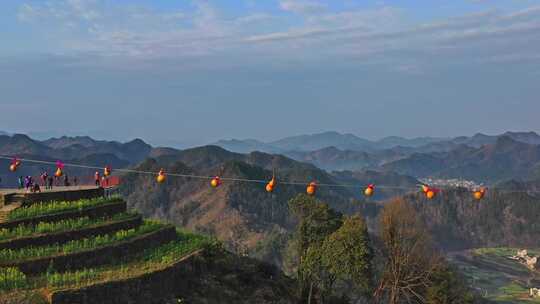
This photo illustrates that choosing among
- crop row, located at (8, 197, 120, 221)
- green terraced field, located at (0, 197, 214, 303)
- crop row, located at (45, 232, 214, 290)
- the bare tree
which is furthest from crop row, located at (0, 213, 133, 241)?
the bare tree

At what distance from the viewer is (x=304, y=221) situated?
4866 cm

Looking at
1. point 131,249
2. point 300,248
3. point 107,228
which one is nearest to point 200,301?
point 131,249

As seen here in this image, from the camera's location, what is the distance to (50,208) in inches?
1247

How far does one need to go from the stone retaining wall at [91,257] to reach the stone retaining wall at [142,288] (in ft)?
9.49

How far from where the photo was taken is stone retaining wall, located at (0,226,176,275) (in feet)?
85.6

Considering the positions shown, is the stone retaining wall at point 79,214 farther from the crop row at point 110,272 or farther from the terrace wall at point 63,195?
the crop row at point 110,272

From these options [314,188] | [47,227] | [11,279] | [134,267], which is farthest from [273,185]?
[11,279]

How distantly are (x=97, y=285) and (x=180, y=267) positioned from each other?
6.35m

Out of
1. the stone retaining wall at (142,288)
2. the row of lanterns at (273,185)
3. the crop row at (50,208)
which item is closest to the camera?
the stone retaining wall at (142,288)

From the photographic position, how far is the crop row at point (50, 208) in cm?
3033

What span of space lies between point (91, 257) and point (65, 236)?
2282mm

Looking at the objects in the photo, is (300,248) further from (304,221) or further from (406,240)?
(406,240)

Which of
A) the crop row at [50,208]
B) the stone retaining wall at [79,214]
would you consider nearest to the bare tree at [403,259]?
the stone retaining wall at [79,214]

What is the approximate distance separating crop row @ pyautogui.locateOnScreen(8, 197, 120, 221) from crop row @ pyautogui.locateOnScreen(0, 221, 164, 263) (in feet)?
9.14
